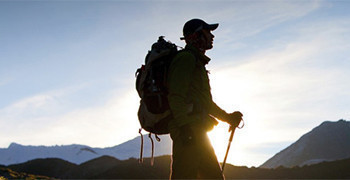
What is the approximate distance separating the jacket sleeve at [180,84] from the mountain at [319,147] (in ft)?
233

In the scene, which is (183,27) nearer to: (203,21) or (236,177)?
(203,21)

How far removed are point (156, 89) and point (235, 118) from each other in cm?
109

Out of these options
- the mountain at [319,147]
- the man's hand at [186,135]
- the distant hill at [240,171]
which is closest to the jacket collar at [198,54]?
the man's hand at [186,135]

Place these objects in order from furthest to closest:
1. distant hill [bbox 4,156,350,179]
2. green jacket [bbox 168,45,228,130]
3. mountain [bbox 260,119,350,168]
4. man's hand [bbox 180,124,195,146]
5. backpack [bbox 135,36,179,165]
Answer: mountain [bbox 260,119,350,168] → distant hill [bbox 4,156,350,179] → backpack [bbox 135,36,179,165] → green jacket [bbox 168,45,228,130] → man's hand [bbox 180,124,195,146]

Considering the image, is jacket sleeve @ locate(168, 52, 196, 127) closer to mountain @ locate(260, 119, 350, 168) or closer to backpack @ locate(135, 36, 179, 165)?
backpack @ locate(135, 36, 179, 165)

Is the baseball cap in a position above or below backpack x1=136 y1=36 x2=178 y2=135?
above

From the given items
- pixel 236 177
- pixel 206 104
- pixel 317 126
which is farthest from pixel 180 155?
pixel 317 126

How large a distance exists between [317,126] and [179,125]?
8894 centimetres

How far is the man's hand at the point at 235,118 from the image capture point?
450 centimetres

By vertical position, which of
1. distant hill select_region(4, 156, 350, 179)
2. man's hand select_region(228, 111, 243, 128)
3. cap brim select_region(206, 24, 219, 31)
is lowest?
man's hand select_region(228, 111, 243, 128)

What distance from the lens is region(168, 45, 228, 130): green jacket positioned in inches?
150

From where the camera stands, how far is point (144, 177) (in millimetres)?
30484

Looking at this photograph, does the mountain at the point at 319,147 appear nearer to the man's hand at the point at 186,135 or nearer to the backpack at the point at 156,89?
the backpack at the point at 156,89

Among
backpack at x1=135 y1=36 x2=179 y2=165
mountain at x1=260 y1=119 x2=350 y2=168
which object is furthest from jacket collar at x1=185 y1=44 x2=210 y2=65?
mountain at x1=260 y1=119 x2=350 y2=168
